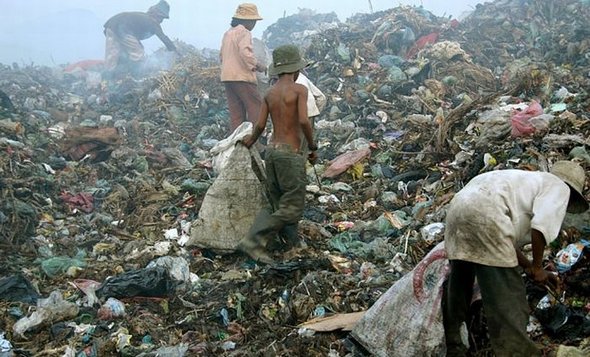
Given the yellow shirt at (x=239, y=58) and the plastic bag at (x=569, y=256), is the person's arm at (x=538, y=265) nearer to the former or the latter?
the plastic bag at (x=569, y=256)

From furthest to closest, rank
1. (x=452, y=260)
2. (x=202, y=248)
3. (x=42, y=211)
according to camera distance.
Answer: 1. (x=42, y=211)
2. (x=202, y=248)
3. (x=452, y=260)

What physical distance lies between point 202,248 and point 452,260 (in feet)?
8.52

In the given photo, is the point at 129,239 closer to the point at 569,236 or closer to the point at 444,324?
the point at 444,324

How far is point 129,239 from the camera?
549 centimetres

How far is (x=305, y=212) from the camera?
5492 mm

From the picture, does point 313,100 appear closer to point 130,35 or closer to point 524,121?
point 524,121

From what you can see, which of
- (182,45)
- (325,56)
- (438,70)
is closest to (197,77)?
(325,56)

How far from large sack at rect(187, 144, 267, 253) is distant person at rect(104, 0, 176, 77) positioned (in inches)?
351

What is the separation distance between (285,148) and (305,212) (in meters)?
1.14

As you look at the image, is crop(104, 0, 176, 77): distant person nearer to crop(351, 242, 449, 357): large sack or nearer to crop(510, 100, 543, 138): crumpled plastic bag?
crop(510, 100, 543, 138): crumpled plastic bag

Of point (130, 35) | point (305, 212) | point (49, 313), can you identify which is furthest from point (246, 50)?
point (130, 35)

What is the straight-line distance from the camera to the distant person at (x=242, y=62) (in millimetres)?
7641

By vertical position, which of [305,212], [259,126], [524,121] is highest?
[259,126]

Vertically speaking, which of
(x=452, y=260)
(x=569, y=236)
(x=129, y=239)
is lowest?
(x=129, y=239)
